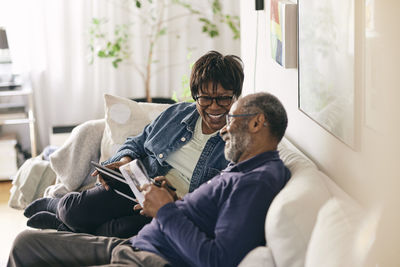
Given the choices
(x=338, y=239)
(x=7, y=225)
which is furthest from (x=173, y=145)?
(x=7, y=225)

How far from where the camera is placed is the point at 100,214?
250 centimetres

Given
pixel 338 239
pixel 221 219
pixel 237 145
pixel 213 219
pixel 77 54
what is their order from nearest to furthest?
pixel 338 239 → pixel 221 219 → pixel 213 219 → pixel 237 145 → pixel 77 54

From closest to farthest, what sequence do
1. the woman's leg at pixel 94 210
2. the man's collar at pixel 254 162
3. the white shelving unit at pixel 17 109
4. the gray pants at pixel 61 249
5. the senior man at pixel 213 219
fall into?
the senior man at pixel 213 219 → the man's collar at pixel 254 162 → the gray pants at pixel 61 249 → the woman's leg at pixel 94 210 → the white shelving unit at pixel 17 109

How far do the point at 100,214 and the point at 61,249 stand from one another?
0.44 meters

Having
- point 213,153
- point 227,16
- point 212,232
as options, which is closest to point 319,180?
point 212,232

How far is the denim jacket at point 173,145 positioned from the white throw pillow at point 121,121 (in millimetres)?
245

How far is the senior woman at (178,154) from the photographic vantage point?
2.42 m

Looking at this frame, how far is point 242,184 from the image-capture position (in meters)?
1.78

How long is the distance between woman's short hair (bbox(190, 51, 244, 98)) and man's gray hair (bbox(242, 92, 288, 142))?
1.47 feet

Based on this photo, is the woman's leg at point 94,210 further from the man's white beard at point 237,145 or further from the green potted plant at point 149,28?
the green potted plant at point 149,28

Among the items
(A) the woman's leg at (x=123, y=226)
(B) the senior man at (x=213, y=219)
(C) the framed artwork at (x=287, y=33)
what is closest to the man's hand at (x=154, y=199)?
(B) the senior man at (x=213, y=219)

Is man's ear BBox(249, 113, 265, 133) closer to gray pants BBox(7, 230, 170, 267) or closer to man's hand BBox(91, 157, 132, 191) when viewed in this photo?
gray pants BBox(7, 230, 170, 267)

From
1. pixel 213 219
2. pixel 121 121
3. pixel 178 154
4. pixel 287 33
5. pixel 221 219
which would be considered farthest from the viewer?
pixel 121 121

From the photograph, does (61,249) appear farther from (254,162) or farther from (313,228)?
(313,228)
